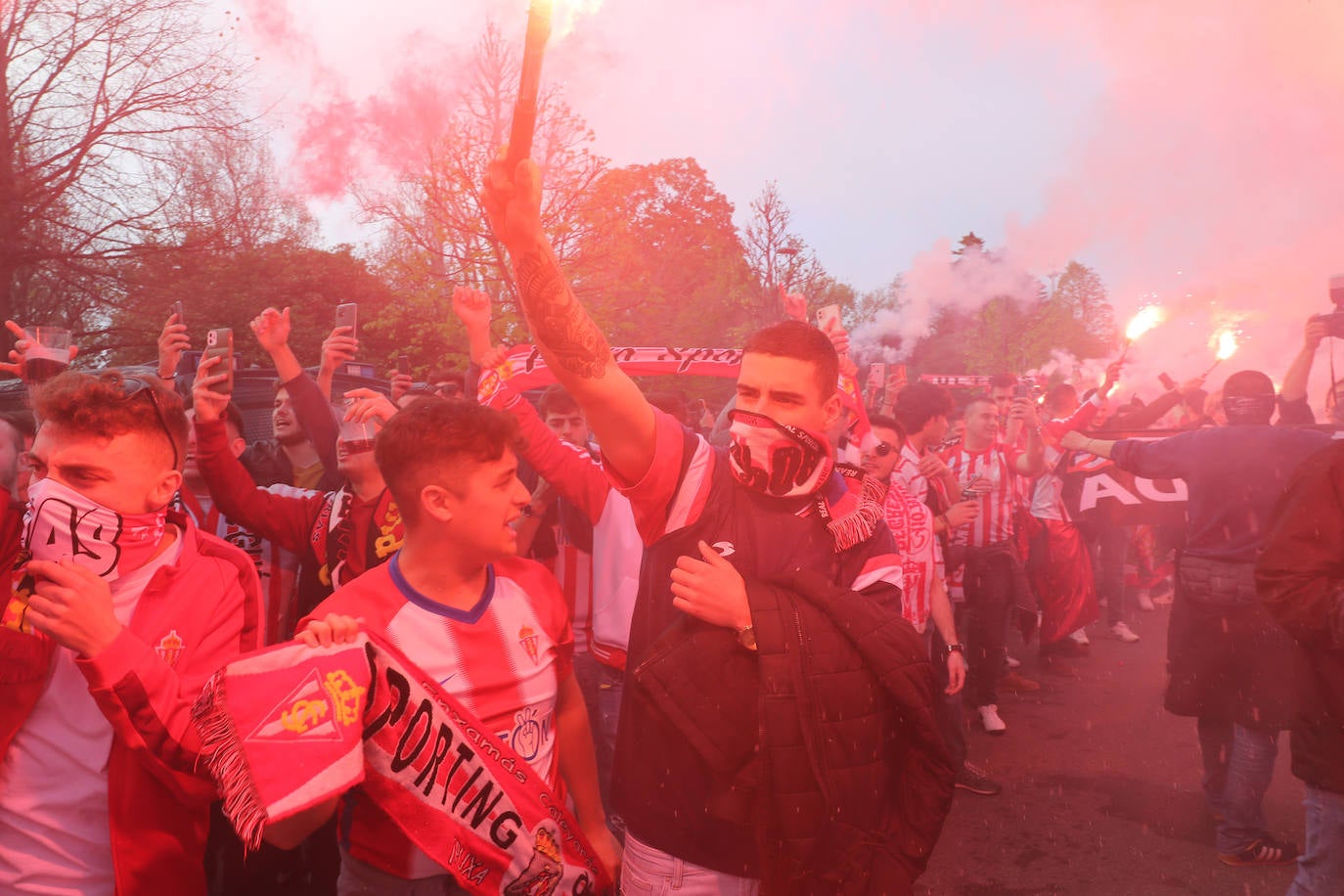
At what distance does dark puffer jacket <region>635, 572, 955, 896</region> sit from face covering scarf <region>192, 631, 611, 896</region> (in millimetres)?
443

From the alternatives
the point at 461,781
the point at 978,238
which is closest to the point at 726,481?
the point at 461,781

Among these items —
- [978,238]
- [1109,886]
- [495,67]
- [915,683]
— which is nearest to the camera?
[915,683]

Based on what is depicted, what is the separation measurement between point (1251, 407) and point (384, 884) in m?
5.17

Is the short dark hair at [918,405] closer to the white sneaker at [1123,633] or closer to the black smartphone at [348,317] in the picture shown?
the black smartphone at [348,317]

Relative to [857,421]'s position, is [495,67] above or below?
above

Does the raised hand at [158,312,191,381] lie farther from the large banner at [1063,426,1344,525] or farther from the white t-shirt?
the large banner at [1063,426,1344,525]

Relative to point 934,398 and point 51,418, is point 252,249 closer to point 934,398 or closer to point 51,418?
point 934,398

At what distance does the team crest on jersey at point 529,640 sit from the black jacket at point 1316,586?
257 centimetres

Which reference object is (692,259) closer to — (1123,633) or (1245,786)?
(1123,633)

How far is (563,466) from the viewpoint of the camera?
3.81 m

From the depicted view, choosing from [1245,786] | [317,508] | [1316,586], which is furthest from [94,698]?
[1245,786]

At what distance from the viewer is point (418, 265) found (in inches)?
774

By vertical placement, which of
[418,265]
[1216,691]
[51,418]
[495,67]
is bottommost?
[1216,691]

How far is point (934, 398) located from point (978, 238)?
7050cm
